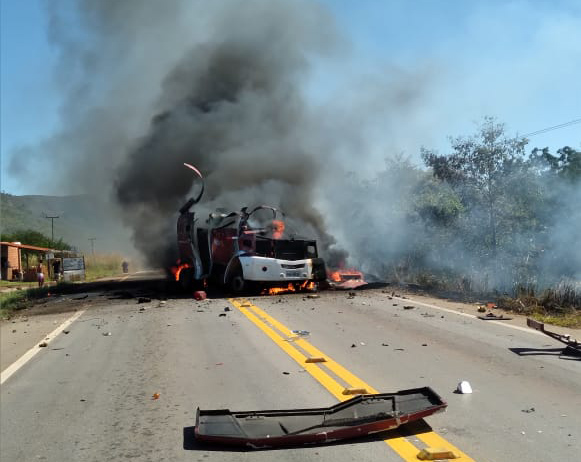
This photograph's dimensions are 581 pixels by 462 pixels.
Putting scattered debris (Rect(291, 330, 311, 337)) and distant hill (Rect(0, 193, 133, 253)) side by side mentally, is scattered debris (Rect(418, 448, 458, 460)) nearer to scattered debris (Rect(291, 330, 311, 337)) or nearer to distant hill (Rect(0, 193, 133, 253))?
scattered debris (Rect(291, 330, 311, 337))

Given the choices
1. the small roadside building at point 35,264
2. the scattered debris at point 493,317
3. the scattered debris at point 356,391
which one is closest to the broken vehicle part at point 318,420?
the scattered debris at point 356,391

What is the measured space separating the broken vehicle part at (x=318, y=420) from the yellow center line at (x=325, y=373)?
0.24 meters

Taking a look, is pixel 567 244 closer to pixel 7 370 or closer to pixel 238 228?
pixel 238 228

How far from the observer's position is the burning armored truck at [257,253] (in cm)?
1509

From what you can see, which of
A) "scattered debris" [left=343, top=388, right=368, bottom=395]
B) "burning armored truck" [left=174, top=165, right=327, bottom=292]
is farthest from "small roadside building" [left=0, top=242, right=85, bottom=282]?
"scattered debris" [left=343, top=388, right=368, bottom=395]

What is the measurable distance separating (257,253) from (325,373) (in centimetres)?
917

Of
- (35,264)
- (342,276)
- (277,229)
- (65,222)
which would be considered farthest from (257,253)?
(65,222)

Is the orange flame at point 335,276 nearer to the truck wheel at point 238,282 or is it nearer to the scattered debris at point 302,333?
the truck wheel at point 238,282

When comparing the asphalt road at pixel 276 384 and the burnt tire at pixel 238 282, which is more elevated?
the burnt tire at pixel 238 282

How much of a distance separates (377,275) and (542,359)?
13.5 m

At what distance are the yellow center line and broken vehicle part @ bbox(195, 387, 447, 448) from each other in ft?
0.77

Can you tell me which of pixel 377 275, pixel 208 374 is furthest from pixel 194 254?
pixel 208 374

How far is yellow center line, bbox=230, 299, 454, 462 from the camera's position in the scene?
3873 millimetres

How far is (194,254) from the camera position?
58.1 ft
